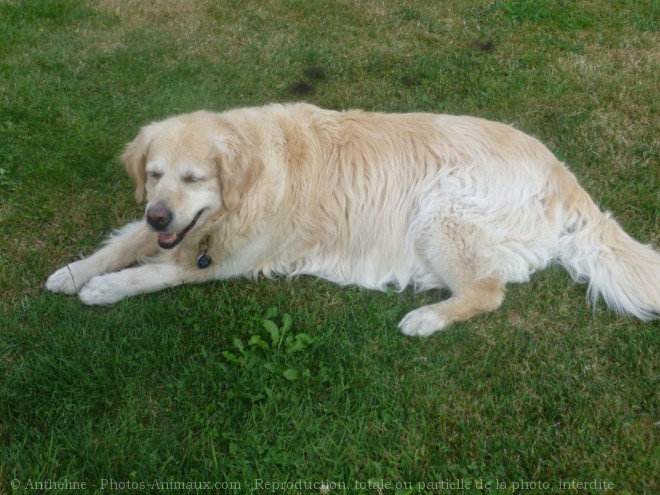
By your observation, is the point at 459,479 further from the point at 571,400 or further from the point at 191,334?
the point at 191,334

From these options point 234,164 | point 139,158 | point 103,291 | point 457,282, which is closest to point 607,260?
point 457,282

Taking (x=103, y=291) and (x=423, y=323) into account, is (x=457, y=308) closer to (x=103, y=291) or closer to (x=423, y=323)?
(x=423, y=323)

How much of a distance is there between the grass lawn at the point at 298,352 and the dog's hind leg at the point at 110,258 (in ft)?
0.50

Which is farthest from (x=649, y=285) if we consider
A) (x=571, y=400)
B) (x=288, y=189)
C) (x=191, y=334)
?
(x=191, y=334)

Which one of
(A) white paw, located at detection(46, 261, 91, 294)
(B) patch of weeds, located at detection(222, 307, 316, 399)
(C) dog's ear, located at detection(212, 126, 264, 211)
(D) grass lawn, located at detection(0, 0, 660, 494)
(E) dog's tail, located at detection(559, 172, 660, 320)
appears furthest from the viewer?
(A) white paw, located at detection(46, 261, 91, 294)

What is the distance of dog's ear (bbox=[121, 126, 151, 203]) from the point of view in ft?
10.3

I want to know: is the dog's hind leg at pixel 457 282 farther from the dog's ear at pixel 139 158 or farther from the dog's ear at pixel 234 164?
the dog's ear at pixel 139 158

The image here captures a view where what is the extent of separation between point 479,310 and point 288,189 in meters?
1.43

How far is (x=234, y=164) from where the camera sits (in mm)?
3018

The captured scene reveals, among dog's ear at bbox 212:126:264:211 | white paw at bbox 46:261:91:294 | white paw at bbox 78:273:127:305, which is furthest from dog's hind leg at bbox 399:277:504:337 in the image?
white paw at bbox 46:261:91:294

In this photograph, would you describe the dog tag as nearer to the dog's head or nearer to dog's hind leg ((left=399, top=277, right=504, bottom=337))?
the dog's head

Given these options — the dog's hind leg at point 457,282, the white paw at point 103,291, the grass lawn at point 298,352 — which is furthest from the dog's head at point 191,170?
the dog's hind leg at point 457,282

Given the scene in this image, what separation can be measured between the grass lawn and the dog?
0.15m

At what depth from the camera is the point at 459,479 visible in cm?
243
